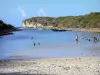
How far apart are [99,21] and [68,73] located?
18117 cm

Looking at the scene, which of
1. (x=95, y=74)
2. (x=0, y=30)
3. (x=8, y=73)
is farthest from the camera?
(x=0, y=30)

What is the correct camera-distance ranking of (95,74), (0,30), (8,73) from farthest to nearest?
(0,30), (8,73), (95,74)

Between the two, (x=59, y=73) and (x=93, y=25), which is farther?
(x=93, y=25)

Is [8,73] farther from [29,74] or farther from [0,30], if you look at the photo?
[0,30]

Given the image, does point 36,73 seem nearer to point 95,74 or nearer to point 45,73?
point 45,73

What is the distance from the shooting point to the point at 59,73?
19.4 meters

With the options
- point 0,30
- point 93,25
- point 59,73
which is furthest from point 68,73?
point 93,25

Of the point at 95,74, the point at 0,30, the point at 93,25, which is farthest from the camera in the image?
the point at 93,25

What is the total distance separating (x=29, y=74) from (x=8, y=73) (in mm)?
1628

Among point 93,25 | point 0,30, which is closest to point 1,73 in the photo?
point 0,30

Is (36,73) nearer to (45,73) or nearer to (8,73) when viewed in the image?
(45,73)

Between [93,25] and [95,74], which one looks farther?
[93,25]

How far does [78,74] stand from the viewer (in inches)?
734

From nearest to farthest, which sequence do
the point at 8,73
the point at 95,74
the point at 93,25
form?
1. the point at 95,74
2. the point at 8,73
3. the point at 93,25
